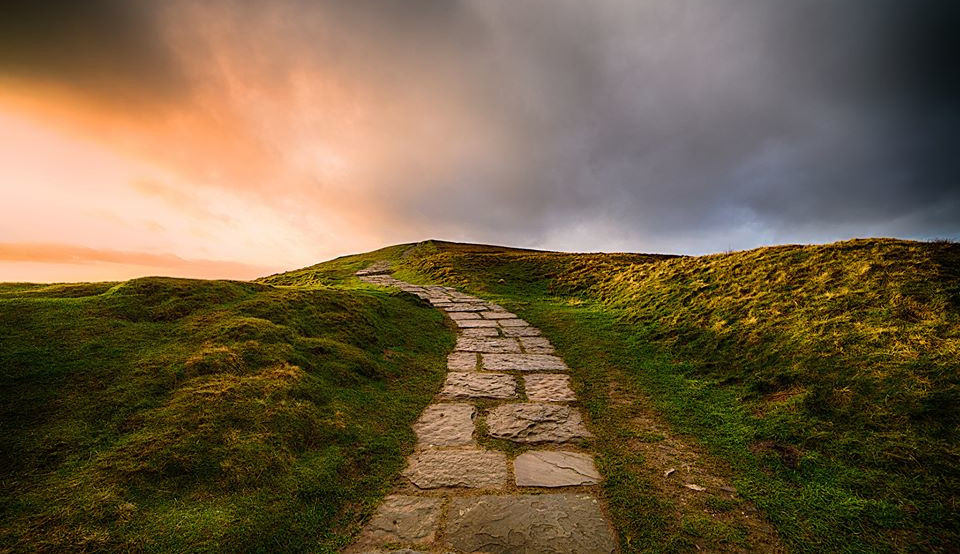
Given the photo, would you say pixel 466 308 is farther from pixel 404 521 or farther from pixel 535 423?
pixel 404 521

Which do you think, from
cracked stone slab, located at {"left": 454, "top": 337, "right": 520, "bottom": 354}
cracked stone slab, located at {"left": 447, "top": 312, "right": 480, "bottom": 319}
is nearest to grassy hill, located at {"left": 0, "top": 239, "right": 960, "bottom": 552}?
cracked stone slab, located at {"left": 454, "top": 337, "right": 520, "bottom": 354}

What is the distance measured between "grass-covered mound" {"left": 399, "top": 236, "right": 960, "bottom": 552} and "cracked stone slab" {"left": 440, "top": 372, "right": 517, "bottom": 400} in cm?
127

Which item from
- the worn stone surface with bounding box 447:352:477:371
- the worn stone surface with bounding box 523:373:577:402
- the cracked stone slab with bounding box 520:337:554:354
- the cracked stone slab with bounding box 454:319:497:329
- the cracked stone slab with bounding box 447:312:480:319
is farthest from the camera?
the cracked stone slab with bounding box 447:312:480:319

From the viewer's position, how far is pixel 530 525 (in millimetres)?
3301

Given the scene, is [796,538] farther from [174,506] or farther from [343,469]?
[174,506]

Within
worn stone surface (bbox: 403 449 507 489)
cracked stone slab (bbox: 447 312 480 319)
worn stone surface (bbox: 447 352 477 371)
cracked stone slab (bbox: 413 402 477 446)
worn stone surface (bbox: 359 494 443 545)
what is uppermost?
cracked stone slab (bbox: 447 312 480 319)

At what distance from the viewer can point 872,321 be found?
6.02 meters

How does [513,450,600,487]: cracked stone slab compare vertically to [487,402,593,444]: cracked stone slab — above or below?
below

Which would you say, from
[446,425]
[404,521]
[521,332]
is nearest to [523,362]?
[521,332]

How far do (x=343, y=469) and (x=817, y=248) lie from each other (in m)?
11.6

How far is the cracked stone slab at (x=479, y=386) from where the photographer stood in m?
6.26

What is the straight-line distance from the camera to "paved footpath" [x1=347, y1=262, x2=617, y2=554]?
315 cm

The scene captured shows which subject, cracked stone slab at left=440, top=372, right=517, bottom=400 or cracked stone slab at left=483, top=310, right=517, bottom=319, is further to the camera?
cracked stone slab at left=483, top=310, right=517, bottom=319

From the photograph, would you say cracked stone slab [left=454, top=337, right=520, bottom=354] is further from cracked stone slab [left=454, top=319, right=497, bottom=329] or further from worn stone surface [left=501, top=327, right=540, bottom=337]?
cracked stone slab [left=454, top=319, right=497, bottom=329]
